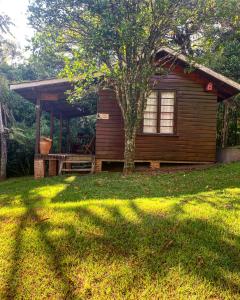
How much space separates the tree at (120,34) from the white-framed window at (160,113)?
6.45ft

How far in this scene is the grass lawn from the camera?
3.04 m

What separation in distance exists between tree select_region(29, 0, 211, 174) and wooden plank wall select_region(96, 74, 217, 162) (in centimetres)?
181

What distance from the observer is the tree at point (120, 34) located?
775cm

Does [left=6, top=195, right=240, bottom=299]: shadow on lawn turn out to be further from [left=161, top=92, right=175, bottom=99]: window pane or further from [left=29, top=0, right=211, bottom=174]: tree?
[left=161, top=92, right=175, bottom=99]: window pane

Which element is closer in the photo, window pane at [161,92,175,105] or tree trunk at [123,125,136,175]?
tree trunk at [123,125,136,175]

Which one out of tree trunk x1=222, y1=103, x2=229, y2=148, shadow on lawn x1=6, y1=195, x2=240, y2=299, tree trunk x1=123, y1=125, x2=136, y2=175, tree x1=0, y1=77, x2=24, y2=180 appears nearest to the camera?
shadow on lawn x1=6, y1=195, x2=240, y2=299

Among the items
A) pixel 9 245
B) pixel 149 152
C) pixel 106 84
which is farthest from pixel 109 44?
pixel 9 245

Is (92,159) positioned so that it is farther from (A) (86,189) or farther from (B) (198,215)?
(B) (198,215)

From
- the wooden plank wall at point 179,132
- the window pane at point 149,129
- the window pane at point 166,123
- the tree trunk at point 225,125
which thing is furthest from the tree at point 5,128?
the tree trunk at point 225,125

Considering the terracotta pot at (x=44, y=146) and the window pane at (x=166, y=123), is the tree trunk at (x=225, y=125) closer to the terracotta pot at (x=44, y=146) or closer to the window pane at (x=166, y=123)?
the window pane at (x=166, y=123)

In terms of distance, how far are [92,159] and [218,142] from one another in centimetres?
767

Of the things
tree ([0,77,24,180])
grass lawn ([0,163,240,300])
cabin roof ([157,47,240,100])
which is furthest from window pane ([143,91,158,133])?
grass lawn ([0,163,240,300])

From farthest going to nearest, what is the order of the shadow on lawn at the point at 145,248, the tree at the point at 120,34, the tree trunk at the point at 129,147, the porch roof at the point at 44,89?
the porch roof at the point at 44,89 → the tree trunk at the point at 129,147 → the tree at the point at 120,34 → the shadow on lawn at the point at 145,248

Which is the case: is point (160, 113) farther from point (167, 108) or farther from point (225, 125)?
point (225, 125)
